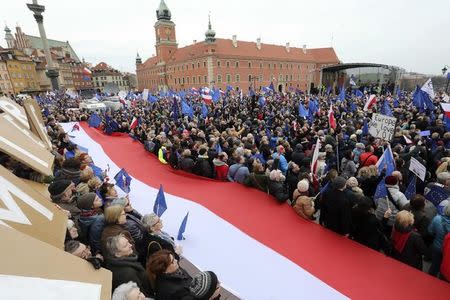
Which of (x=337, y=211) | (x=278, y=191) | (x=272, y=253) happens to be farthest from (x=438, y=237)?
(x=278, y=191)

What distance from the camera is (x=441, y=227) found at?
347 cm

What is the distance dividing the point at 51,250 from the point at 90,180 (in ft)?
9.64

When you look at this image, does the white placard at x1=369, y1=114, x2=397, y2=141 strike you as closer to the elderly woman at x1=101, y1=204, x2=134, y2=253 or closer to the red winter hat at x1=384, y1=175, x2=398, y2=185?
the red winter hat at x1=384, y1=175, x2=398, y2=185

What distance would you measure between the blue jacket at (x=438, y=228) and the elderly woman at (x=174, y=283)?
10.1ft

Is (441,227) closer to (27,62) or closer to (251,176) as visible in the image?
(251,176)

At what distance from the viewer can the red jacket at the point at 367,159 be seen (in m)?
6.18

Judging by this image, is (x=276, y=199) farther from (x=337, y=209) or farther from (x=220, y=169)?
(x=220, y=169)

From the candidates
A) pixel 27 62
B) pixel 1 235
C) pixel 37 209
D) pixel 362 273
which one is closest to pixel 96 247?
pixel 37 209

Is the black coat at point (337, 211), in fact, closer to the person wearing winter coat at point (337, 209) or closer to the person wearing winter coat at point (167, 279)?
the person wearing winter coat at point (337, 209)

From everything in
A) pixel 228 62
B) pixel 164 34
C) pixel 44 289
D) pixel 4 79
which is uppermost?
pixel 164 34

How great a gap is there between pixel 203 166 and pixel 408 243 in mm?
4487

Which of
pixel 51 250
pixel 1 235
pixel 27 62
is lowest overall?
pixel 51 250

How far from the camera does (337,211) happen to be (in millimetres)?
4074

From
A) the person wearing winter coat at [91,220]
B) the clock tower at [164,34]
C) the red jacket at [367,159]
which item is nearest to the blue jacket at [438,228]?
the red jacket at [367,159]
